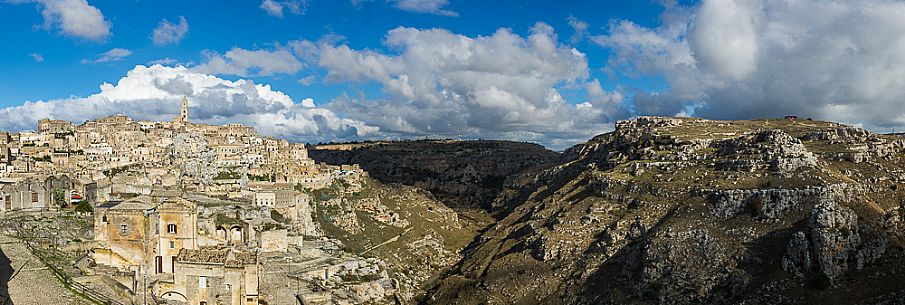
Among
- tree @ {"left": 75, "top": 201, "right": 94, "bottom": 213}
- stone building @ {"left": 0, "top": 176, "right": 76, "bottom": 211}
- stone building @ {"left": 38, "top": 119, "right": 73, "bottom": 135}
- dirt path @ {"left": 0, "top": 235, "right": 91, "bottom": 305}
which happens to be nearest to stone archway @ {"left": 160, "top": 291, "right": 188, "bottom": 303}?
dirt path @ {"left": 0, "top": 235, "right": 91, "bottom": 305}

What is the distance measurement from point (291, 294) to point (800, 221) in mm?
44265

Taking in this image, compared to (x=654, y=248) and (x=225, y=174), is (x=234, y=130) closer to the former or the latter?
(x=225, y=174)

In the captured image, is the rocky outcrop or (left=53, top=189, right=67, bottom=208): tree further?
the rocky outcrop

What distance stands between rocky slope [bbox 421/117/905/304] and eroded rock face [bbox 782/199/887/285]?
0.10 meters

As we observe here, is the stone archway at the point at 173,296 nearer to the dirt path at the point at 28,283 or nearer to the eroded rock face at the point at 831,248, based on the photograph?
the dirt path at the point at 28,283

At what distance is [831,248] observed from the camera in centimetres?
4953

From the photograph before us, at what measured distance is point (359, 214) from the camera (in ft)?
285

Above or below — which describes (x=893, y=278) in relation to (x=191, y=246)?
below

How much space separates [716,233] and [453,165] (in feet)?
326

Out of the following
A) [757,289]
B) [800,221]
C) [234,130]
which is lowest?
[757,289]

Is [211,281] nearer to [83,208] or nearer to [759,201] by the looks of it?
[83,208]

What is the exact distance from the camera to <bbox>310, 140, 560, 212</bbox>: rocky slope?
13325 cm

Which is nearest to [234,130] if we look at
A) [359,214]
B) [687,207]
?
[359,214]

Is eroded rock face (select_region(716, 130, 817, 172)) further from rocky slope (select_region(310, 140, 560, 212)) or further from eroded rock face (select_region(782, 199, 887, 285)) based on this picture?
rocky slope (select_region(310, 140, 560, 212))
